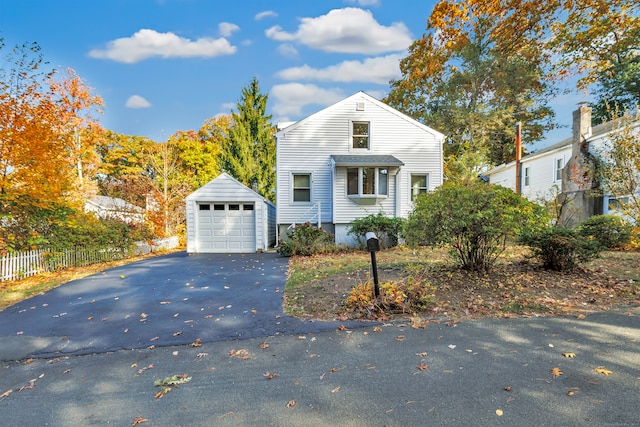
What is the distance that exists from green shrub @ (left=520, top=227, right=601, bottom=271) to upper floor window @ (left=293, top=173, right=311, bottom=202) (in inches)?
378

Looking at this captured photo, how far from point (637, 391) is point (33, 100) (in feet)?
46.2

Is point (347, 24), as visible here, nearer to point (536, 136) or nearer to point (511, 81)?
point (511, 81)

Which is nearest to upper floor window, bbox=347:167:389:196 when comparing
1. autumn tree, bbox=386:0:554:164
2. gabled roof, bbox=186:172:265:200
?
gabled roof, bbox=186:172:265:200

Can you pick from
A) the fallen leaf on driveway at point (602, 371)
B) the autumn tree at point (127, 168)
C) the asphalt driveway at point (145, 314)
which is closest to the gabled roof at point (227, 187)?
the asphalt driveway at point (145, 314)

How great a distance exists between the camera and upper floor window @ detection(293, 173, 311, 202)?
14.7 meters

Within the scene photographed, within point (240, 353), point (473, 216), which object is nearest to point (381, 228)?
point (473, 216)

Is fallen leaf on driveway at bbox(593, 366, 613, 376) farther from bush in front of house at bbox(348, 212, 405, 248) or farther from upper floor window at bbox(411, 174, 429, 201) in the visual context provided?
upper floor window at bbox(411, 174, 429, 201)

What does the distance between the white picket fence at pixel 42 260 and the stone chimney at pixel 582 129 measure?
73.5 feet

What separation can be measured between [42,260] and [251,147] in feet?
47.0

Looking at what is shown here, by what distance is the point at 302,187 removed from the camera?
48.3ft

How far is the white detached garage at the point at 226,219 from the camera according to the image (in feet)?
46.4

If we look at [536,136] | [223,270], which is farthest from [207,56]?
[536,136]

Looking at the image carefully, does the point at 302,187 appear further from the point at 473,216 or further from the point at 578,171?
the point at 578,171

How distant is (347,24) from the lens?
10945mm
